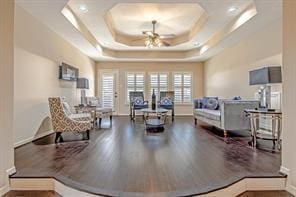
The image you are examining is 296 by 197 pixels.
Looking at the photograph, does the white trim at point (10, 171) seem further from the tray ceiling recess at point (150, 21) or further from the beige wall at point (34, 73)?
the tray ceiling recess at point (150, 21)

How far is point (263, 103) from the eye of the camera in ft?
14.7

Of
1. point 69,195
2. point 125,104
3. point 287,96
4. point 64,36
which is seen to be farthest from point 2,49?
point 125,104

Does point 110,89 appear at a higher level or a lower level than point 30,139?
higher

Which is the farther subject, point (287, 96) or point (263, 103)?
point (263, 103)

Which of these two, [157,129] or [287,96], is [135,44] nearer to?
[157,129]

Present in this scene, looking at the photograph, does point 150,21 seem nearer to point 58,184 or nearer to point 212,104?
point 212,104

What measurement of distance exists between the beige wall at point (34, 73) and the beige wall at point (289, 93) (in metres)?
4.11

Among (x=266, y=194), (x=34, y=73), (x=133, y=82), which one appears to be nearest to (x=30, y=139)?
(x=34, y=73)

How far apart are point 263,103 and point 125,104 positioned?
7.30 metres

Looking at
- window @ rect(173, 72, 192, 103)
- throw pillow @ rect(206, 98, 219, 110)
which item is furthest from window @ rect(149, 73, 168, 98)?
throw pillow @ rect(206, 98, 219, 110)

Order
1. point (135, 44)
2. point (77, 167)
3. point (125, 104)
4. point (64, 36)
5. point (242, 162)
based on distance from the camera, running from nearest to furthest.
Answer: point (77, 167), point (242, 162), point (64, 36), point (135, 44), point (125, 104)

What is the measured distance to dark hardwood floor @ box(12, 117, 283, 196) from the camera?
7.98 ft

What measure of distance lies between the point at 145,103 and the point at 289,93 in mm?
7198

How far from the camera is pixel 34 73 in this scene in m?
4.89
